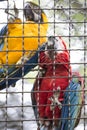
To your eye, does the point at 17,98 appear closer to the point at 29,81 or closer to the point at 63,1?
the point at 29,81

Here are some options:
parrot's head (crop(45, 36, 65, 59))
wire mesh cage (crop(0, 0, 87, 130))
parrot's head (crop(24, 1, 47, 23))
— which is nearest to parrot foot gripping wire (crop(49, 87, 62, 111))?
wire mesh cage (crop(0, 0, 87, 130))

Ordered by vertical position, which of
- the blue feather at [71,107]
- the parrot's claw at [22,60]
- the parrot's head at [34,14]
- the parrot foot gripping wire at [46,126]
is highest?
the parrot's head at [34,14]

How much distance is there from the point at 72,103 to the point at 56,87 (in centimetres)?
8

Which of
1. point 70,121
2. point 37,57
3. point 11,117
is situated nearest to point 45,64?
point 37,57

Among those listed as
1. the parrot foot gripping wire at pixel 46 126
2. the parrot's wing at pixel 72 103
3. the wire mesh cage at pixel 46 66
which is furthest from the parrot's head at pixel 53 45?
the parrot foot gripping wire at pixel 46 126

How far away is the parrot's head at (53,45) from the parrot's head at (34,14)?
96mm

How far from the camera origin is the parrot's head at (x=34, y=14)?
1288mm

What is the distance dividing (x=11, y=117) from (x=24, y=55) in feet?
0.87

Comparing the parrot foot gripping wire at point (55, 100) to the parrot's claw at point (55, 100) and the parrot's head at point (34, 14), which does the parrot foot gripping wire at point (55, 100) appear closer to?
the parrot's claw at point (55, 100)

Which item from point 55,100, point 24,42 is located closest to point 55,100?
point 55,100

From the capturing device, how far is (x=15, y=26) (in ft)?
4.44

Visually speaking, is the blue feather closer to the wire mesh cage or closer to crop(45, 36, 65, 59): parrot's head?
the wire mesh cage

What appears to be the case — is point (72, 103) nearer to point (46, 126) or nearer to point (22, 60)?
point (46, 126)

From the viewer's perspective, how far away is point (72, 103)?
1241 mm
